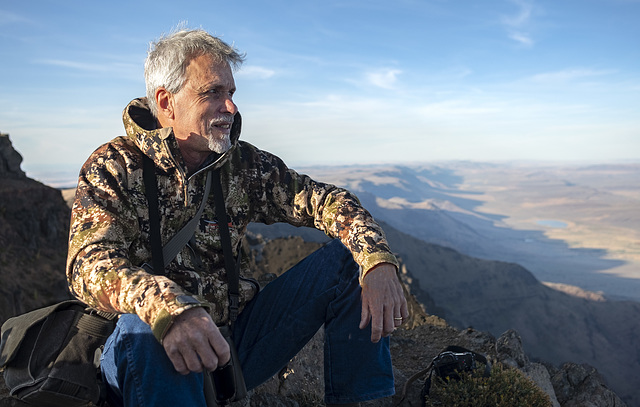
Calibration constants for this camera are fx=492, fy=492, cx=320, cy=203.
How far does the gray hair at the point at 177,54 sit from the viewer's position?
2.85 meters

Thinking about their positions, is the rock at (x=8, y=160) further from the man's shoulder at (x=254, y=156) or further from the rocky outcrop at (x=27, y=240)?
the man's shoulder at (x=254, y=156)

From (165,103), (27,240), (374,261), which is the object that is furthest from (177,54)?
(27,240)

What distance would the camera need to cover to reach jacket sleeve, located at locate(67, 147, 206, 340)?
6.33ft

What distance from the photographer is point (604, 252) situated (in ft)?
623

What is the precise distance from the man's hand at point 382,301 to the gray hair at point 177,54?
155 centimetres

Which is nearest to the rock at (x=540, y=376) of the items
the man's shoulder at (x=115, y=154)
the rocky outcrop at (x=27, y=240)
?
the man's shoulder at (x=115, y=154)

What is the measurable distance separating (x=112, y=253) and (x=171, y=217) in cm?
64

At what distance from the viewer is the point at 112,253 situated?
A: 2.21 meters

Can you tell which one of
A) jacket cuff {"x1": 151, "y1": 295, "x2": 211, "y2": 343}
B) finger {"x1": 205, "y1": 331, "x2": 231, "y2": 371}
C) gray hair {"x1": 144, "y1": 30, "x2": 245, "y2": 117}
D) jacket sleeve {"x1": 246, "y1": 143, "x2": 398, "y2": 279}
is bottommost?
finger {"x1": 205, "y1": 331, "x2": 231, "y2": 371}

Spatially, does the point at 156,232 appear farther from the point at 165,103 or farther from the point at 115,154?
the point at 165,103

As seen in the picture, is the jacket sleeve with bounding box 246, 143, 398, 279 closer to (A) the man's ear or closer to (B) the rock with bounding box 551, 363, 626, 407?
(A) the man's ear

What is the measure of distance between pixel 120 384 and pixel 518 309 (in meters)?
80.1

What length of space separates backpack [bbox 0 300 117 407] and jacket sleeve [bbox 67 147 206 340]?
0.90 ft

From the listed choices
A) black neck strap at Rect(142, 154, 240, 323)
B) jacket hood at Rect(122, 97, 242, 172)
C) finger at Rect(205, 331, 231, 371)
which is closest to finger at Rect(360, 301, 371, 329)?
black neck strap at Rect(142, 154, 240, 323)
